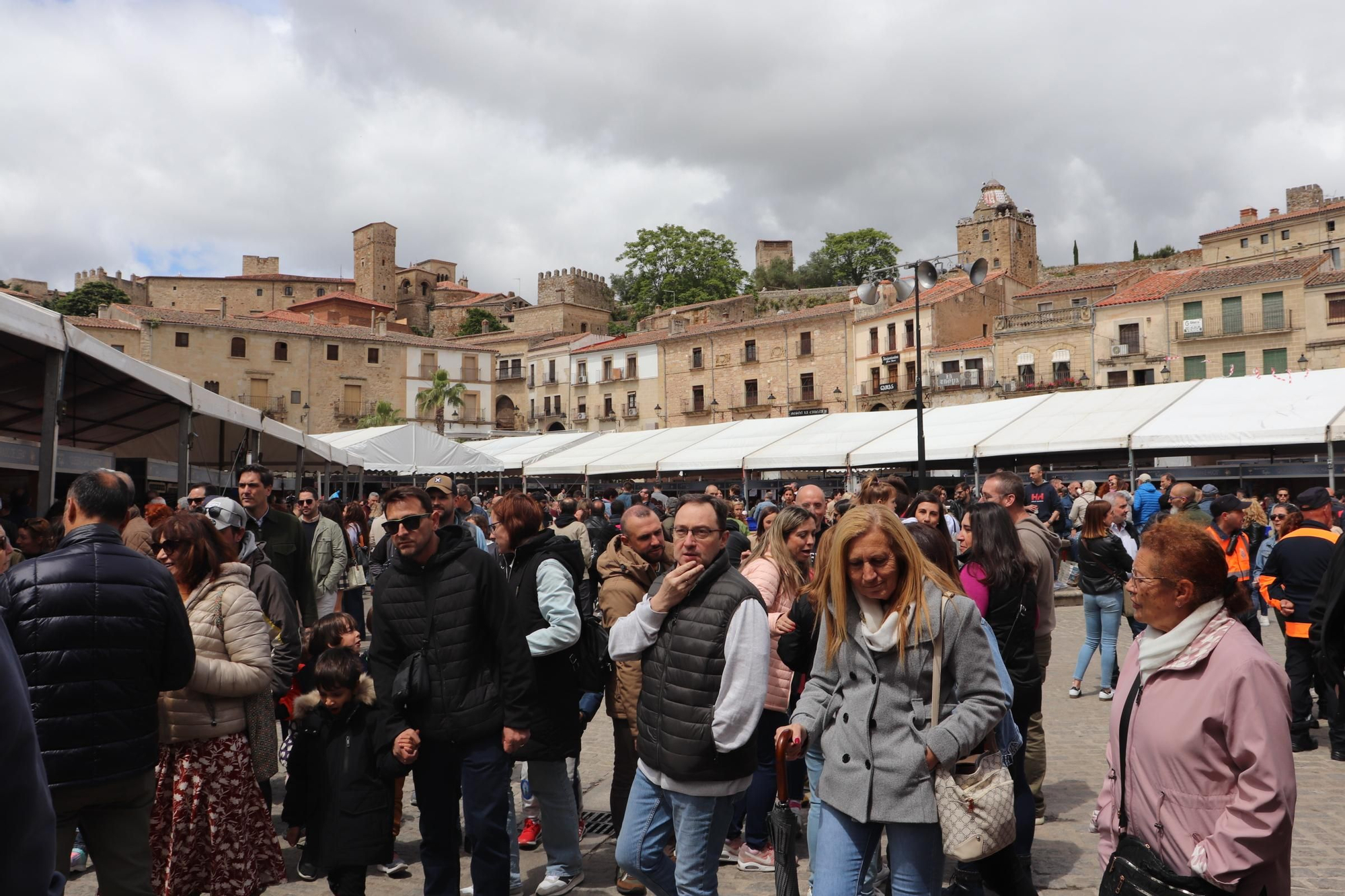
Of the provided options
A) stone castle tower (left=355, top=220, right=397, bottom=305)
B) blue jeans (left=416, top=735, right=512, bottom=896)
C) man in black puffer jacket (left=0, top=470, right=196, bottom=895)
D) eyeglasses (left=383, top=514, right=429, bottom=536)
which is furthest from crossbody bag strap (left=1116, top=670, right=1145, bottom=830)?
stone castle tower (left=355, top=220, right=397, bottom=305)

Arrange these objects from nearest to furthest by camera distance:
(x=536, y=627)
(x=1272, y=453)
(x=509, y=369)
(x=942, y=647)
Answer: (x=942, y=647) → (x=536, y=627) → (x=1272, y=453) → (x=509, y=369)

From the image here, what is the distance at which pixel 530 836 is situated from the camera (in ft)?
15.8

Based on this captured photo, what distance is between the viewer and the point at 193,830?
333 cm

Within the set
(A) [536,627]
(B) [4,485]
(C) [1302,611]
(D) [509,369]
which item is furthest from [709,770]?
(D) [509,369]

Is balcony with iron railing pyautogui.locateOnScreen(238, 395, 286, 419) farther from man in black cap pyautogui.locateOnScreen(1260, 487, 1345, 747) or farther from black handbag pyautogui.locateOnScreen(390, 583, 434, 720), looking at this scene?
black handbag pyautogui.locateOnScreen(390, 583, 434, 720)

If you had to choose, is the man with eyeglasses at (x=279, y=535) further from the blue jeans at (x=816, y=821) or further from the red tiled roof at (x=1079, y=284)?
the red tiled roof at (x=1079, y=284)

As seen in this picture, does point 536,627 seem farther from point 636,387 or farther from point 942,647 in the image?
point 636,387

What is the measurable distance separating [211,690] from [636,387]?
161ft

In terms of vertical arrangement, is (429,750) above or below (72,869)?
above

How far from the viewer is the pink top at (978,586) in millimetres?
4066

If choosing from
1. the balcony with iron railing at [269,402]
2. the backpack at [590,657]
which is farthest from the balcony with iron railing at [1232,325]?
the balcony with iron railing at [269,402]

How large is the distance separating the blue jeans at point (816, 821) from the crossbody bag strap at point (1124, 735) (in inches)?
27.3

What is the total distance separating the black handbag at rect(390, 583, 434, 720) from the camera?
345 centimetres

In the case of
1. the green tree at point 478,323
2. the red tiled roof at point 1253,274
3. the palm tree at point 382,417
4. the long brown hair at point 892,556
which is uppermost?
the green tree at point 478,323
